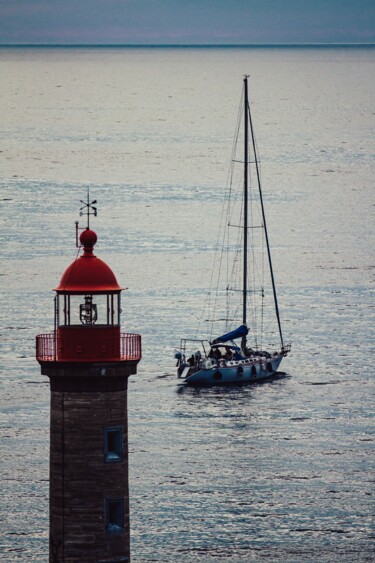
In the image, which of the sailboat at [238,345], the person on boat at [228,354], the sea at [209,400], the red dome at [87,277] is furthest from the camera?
the person on boat at [228,354]

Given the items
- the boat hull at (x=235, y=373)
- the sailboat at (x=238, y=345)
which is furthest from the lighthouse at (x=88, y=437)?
the boat hull at (x=235, y=373)

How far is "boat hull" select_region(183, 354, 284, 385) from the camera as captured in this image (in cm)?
7112

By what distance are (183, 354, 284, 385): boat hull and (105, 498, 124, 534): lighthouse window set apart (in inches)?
1807

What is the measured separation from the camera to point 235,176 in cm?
17550

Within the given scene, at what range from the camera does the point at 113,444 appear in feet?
80.3

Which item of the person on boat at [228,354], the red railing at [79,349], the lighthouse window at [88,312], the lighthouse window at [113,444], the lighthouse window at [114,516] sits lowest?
the lighthouse window at [114,516]

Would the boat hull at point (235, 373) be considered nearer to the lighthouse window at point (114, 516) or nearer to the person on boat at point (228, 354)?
the person on boat at point (228, 354)

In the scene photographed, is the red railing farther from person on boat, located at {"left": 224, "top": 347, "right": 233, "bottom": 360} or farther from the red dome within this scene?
person on boat, located at {"left": 224, "top": 347, "right": 233, "bottom": 360}

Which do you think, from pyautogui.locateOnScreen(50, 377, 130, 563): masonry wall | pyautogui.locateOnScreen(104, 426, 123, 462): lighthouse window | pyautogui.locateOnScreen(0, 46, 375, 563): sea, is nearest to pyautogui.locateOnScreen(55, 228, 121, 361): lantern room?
pyautogui.locateOnScreen(50, 377, 130, 563): masonry wall

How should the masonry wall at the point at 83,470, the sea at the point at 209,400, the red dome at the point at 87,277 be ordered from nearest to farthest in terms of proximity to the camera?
the masonry wall at the point at 83,470 < the red dome at the point at 87,277 < the sea at the point at 209,400

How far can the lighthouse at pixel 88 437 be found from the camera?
24.3m

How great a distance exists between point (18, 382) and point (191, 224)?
233 feet

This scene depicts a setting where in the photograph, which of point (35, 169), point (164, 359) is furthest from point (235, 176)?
point (164, 359)

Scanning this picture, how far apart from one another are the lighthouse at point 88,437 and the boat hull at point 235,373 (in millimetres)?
45835
